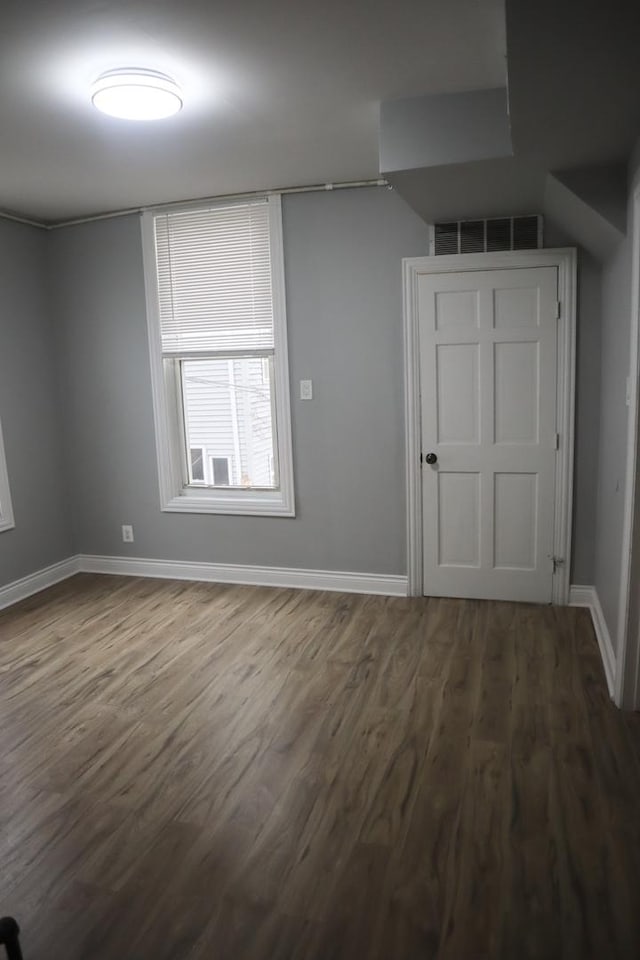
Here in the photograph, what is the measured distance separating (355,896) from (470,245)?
10.6 feet

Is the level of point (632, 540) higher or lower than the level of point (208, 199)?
lower

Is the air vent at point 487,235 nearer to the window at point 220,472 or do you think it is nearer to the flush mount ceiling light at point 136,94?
the flush mount ceiling light at point 136,94

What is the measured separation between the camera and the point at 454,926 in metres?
1.71

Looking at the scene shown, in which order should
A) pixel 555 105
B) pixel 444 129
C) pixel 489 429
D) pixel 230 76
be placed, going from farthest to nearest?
1. pixel 489 429
2. pixel 444 129
3. pixel 230 76
4. pixel 555 105

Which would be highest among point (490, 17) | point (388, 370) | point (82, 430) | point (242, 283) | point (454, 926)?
point (490, 17)

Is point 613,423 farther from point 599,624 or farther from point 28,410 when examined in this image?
point 28,410

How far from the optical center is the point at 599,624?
3.44 m

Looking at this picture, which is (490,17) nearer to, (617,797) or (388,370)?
(388,370)

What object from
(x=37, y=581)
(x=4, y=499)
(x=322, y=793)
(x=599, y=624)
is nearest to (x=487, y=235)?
(x=599, y=624)

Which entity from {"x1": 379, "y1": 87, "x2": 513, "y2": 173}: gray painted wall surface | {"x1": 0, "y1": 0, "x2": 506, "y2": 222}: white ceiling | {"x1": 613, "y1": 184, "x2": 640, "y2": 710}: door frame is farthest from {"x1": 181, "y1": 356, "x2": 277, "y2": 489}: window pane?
{"x1": 613, "y1": 184, "x2": 640, "y2": 710}: door frame

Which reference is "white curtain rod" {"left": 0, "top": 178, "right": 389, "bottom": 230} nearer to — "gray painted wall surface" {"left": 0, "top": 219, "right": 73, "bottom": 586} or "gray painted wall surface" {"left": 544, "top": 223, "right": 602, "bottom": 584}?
"gray painted wall surface" {"left": 0, "top": 219, "right": 73, "bottom": 586}

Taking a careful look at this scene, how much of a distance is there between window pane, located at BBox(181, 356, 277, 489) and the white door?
110 centimetres

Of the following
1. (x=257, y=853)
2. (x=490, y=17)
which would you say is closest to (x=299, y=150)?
(x=490, y=17)

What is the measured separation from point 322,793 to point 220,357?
2.90 metres
